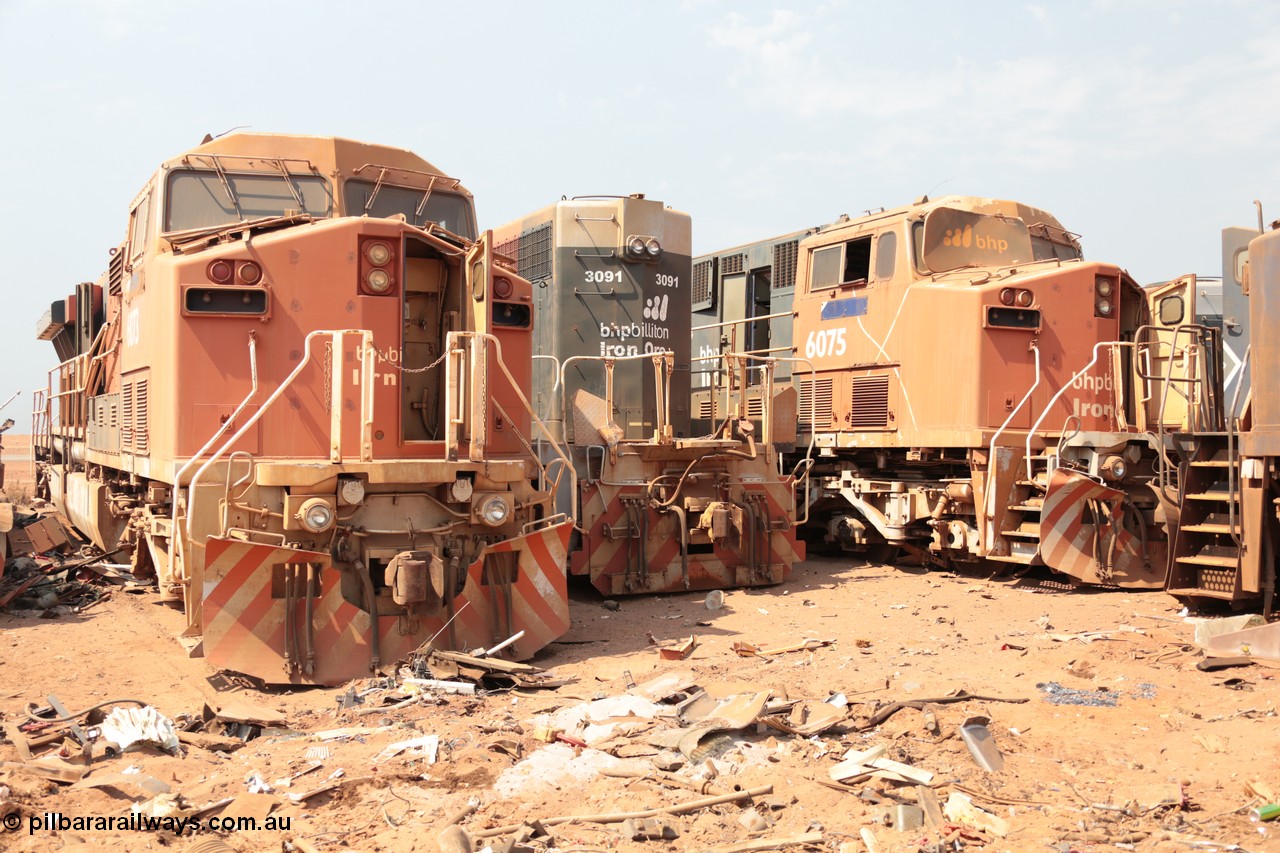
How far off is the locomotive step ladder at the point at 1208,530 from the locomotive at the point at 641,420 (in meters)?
3.66

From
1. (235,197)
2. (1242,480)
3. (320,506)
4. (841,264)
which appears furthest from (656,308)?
(1242,480)

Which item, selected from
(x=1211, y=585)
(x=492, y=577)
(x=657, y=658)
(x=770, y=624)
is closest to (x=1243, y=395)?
(x=1211, y=585)

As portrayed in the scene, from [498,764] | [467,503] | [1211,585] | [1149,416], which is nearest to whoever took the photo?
[498,764]

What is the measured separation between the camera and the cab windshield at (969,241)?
1159 centimetres

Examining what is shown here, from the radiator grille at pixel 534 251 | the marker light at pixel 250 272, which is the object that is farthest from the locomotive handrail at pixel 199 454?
the radiator grille at pixel 534 251

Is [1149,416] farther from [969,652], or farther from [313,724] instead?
[313,724]

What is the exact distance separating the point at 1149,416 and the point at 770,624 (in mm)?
5325

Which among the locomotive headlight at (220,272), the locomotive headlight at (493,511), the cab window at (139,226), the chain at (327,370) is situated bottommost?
the locomotive headlight at (493,511)

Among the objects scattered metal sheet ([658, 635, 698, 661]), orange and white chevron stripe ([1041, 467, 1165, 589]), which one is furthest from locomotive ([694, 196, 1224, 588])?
scattered metal sheet ([658, 635, 698, 661])

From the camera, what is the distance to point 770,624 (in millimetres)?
8867

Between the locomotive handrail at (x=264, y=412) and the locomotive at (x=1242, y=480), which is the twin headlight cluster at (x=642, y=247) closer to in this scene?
the locomotive handrail at (x=264, y=412)

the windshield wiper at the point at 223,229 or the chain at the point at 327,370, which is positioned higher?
the windshield wiper at the point at 223,229

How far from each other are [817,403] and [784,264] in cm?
227

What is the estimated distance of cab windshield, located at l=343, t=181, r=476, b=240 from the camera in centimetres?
846
